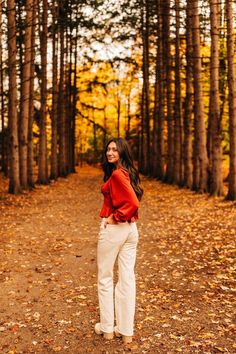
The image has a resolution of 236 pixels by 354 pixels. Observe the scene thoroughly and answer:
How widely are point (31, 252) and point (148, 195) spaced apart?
1118cm

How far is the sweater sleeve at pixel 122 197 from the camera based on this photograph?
183 inches

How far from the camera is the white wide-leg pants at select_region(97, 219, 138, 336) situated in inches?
188

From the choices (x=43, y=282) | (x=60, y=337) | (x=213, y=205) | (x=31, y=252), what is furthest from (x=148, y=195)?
(x=60, y=337)

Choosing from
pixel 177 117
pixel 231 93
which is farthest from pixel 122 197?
pixel 177 117

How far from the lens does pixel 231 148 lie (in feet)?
50.8

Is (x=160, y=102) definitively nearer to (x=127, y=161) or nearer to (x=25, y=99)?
(x=25, y=99)

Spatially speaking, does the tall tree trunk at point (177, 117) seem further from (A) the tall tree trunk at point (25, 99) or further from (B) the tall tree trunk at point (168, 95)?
(A) the tall tree trunk at point (25, 99)

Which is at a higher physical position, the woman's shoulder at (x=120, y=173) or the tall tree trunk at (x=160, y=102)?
the tall tree trunk at (x=160, y=102)

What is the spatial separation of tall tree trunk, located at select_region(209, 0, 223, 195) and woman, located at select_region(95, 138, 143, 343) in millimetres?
11961

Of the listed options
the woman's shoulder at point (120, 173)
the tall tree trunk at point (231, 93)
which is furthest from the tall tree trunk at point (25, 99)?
the woman's shoulder at point (120, 173)

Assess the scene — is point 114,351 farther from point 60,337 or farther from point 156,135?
point 156,135

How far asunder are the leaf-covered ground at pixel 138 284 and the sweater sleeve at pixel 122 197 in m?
1.50

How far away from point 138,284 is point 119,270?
2.30 meters

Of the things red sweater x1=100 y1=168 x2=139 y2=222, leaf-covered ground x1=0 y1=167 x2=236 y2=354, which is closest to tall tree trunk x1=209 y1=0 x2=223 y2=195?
leaf-covered ground x1=0 y1=167 x2=236 y2=354
